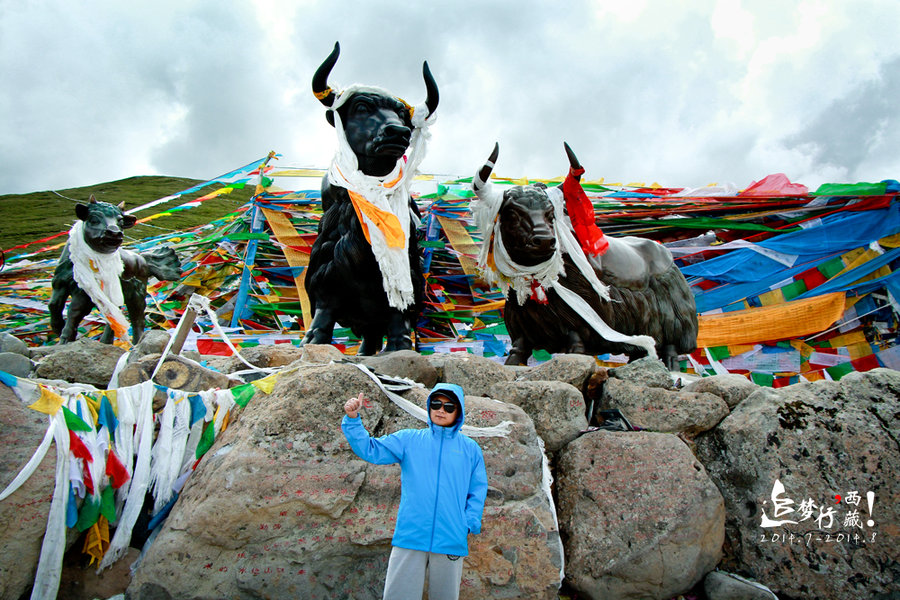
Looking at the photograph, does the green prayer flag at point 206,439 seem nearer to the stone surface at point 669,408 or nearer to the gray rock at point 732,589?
the stone surface at point 669,408

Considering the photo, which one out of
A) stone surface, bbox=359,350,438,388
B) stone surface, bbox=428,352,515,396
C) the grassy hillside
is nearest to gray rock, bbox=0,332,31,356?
stone surface, bbox=359,350,438,388

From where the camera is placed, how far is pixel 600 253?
4680 mm

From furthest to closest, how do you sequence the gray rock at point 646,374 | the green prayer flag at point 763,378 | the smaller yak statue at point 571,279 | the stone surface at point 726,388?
the green prayer flag at point 763,378, the smaller yak statue at point 571,279, the gray rock at point 646,374, the stone surface at point 726,388

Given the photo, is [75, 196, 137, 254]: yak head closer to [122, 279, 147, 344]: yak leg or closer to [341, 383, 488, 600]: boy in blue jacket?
[122, 279, 147, 344]: yak leg

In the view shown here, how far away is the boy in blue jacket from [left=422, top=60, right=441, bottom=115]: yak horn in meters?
2.74

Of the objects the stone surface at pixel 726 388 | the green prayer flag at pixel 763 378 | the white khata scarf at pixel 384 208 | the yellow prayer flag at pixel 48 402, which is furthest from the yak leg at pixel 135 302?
the green prayer flag at pixel 763 378

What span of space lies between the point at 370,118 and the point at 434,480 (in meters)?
2.83

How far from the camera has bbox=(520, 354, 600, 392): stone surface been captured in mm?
2873

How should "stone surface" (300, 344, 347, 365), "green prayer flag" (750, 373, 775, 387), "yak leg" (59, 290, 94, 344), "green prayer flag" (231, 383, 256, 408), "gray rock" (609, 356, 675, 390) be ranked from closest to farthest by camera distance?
"green prayer flag" (231, 383, 256, 408)
"gray rock" (609, 356, 675, 390)
"stone surface" (300, 344, 347, 365)
"yak leg" (59, 290, 94, 344)
"green prayer flag" (750, 373, 775, 387)

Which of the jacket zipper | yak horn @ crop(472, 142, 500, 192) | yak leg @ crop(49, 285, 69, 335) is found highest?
yak horn @ crop(472, 142, 500, 192)

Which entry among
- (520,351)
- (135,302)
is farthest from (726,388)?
(135,302)

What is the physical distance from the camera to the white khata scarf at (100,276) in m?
4.43

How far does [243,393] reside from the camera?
2.45 m

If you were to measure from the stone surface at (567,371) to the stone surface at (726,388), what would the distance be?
52 cm
